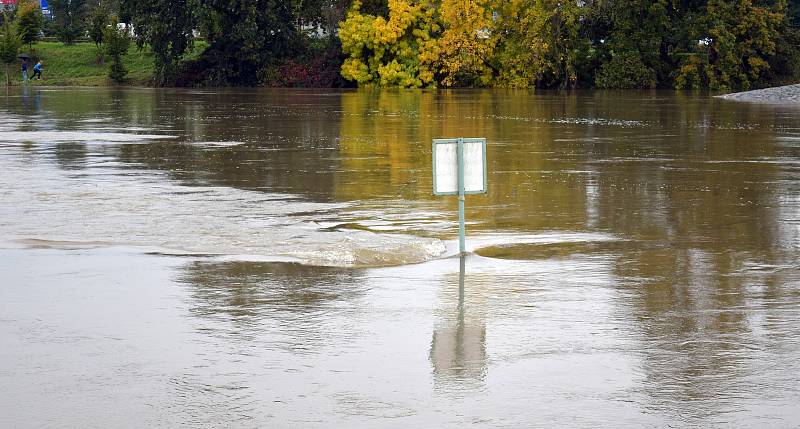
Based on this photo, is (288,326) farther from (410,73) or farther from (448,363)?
(410,73)

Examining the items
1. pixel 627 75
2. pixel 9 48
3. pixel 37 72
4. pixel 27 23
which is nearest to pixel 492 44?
pixel 627 75

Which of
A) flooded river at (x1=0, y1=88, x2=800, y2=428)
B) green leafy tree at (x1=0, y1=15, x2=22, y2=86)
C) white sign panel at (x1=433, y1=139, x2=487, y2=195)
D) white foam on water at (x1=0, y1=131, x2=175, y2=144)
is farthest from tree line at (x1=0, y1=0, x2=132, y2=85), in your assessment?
white sign panel at (x1=433, y1=139, x2=487, y2=195)

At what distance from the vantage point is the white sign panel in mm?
10523

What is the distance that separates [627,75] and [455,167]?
5603cm

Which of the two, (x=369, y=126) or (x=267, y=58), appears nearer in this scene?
(x=369, y=126)

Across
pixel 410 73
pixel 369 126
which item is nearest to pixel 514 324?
pixel 369 126

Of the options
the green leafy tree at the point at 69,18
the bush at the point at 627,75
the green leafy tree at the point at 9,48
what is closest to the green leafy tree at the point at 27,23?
the green leafy tree at the point at 9,48

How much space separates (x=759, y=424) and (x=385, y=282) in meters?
4.13

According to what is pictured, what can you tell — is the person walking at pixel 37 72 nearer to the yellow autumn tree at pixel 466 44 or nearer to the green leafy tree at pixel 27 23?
the green leafy tree at pixel 27 23

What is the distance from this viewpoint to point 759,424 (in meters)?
6.03

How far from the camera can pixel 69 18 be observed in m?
95.9

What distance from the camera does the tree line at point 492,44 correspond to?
212ft

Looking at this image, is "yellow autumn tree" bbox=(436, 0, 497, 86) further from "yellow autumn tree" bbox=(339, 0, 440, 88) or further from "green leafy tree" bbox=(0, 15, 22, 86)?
"green leafy tree" bbox=(0, 15, 22, 86)

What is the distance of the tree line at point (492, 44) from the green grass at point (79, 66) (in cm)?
419
